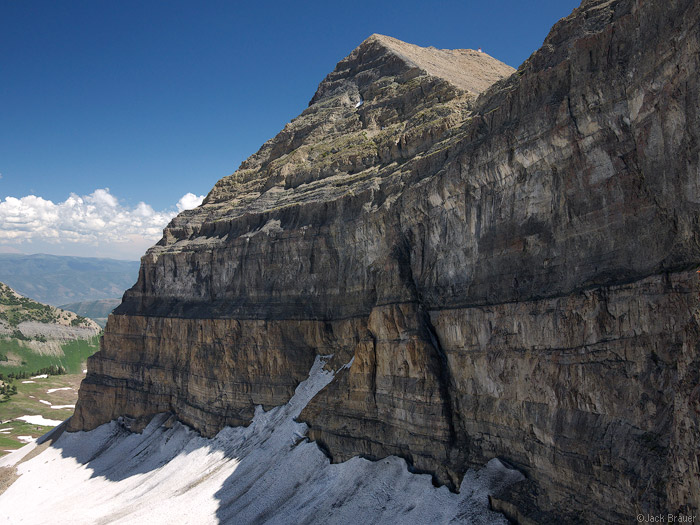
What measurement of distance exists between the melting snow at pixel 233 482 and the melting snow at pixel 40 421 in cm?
3637

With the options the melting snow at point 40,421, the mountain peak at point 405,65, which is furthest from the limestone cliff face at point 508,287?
the melting snow at point 40,421

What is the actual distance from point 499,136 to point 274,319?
2877 cm

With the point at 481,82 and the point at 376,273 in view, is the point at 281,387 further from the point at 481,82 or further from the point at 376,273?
the point at 481,82

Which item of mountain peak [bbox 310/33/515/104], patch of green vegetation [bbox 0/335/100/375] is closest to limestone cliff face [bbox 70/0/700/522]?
mountain peak [bbox 310/33/515/104]

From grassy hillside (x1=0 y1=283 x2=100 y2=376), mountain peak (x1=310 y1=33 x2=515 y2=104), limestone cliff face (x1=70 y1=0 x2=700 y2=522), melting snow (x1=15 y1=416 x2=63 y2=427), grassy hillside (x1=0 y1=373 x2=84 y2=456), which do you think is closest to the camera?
limestone cliff face (x1=70 y1=0 x2=700 y2=522)

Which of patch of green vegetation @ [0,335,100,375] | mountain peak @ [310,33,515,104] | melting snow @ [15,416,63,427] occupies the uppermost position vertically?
mountain peak @ [310,33,515,104]

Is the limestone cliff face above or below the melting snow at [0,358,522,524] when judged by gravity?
above

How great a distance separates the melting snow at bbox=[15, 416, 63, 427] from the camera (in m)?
101

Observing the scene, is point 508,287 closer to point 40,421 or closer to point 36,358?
point 40,421

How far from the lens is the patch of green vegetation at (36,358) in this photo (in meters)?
158

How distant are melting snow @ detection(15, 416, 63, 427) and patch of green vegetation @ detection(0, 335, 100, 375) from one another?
5626 cm

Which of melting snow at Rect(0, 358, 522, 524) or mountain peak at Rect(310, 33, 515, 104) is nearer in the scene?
melting snow at Rect(0, 358, 522, 524)

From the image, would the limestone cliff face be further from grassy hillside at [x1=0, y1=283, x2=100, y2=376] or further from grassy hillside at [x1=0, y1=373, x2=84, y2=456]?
grassy hillside at [x1=0, y1=283, x2=100, y2=376]

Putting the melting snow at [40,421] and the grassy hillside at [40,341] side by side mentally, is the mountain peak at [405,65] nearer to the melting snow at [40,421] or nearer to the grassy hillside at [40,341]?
the melting snow at [40,421]
